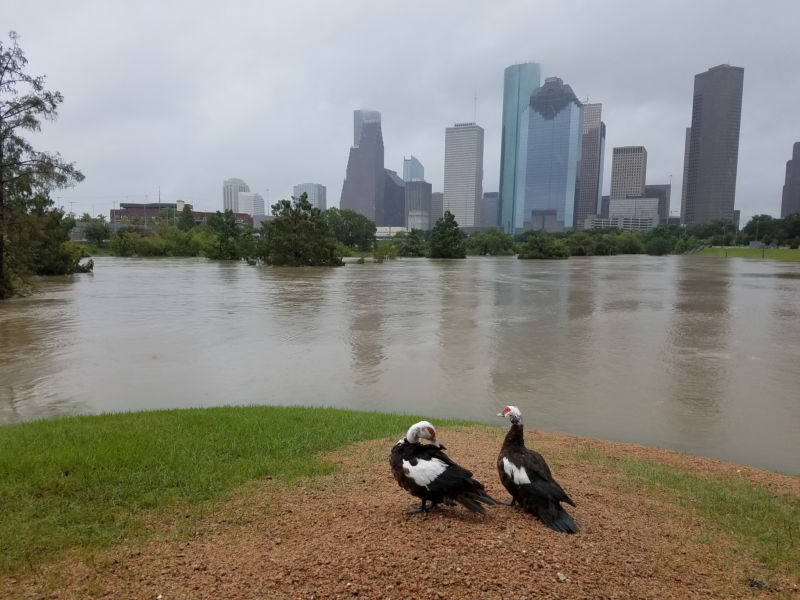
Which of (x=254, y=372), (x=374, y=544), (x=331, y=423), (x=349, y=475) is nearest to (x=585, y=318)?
(x=254, y=372)

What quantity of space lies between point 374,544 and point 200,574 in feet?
3.56

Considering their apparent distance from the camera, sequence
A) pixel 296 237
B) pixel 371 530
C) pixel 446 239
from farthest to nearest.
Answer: pixel 446 239
pixel 296 237
pixel 371 530

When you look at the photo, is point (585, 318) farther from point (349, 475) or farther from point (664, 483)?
point (349, 475)

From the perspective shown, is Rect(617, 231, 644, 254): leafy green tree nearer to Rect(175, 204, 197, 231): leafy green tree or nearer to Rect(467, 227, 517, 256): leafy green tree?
Rect(467, 227, 517, 256): leafy green tree

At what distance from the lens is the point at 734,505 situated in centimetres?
462

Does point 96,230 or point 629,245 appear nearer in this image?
point 96,230

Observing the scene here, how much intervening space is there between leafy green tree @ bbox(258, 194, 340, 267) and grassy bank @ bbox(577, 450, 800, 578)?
47.2 metres

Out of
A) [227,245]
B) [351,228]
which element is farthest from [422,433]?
[351,228]

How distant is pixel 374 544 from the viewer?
3.47 meters

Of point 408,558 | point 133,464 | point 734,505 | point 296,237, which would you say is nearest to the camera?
point 408,558

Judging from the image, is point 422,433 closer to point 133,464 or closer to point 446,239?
point 133,464

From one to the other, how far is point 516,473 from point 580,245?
363 feet

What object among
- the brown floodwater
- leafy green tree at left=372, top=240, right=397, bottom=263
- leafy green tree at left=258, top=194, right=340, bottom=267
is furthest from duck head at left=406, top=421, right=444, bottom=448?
leafy green tree at left=372, top=240, right=397, bottom=263

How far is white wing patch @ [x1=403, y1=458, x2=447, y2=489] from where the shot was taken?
12.2ft
